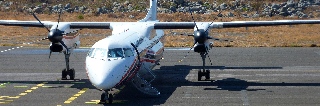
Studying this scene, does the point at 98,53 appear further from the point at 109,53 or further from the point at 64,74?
the point at 64,74

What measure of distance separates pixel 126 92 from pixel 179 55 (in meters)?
15.6

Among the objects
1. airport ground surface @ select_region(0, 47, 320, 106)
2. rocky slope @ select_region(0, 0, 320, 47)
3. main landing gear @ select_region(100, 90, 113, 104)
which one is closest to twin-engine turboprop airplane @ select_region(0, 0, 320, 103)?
main landing gear @ select_region(100, 90, 113, 104)

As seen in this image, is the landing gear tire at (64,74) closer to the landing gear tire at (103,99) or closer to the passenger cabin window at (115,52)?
the passenger cabin window at (115,52)

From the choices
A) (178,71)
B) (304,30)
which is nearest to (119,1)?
(304,30)

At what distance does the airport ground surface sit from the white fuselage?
1.24 m

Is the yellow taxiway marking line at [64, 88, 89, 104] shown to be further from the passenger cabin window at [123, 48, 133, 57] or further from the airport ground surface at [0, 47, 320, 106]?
the passenger cabin window at [123, 48, 133, 57]

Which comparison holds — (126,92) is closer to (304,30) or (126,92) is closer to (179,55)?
(179,55)

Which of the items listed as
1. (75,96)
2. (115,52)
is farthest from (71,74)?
(115,52)

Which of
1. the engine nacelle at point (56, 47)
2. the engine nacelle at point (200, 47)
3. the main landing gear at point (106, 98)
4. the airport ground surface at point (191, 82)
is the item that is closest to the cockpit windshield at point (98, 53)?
the main landing gear at point (106, 98)

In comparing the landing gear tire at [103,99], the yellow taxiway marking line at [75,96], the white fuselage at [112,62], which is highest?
Answer: the white fuselage at [112,62]

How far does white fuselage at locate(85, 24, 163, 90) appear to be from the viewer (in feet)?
67.8

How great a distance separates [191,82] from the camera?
89.3 feet

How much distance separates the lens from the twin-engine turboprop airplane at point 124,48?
21.1 metres

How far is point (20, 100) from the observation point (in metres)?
22.5
